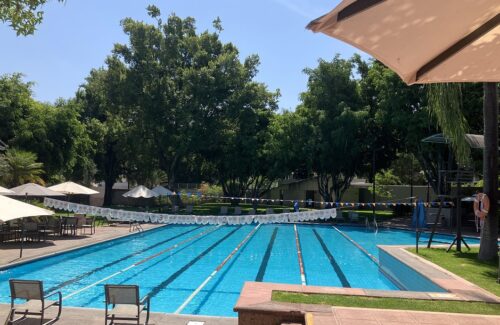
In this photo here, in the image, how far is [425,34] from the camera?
2.52 metres

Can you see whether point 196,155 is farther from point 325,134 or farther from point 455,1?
point 455,1

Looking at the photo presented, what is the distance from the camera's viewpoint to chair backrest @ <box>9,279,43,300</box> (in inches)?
288

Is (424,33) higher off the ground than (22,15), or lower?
lower

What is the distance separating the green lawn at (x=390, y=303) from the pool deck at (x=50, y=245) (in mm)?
9695

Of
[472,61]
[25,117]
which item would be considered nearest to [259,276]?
[472,61]

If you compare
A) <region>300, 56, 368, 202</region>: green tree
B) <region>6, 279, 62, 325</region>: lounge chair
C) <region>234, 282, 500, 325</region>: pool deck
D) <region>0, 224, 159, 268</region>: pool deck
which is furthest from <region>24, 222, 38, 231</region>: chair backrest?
<region>300, 56, 368, 202</region>: green tree

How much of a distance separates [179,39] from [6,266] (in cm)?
2828

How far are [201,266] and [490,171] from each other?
1005 centimetres

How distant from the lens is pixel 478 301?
26.1 feet

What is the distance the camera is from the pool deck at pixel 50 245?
1391 cm

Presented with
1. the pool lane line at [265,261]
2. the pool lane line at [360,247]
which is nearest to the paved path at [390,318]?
the pool lane line at [265,261]

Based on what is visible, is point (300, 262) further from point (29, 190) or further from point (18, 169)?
point (18, 169)

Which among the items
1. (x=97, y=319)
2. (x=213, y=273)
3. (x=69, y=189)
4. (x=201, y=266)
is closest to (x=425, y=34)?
(x=97, y=319)

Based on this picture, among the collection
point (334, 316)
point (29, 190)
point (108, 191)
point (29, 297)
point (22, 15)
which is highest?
point (22, 15)
